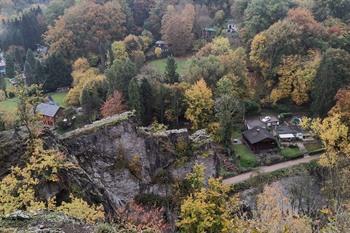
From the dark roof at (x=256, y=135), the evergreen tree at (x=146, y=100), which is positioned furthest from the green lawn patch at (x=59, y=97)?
the dark roof at (x=256, y=135)

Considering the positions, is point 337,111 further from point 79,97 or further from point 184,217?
point 79,97

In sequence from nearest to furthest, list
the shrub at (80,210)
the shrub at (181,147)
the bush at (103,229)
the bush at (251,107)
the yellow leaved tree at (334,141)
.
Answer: the bush at (103,229), the shrub at (80,210), the shrub at (181,147), the yellow leaved tree at (334,141), the bush at (251,107)

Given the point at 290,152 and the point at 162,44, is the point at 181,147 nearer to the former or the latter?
the point at 290,152

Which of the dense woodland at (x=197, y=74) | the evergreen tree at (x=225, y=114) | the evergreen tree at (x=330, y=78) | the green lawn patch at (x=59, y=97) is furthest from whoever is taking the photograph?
the green lawn patch at (x=59, y=97)

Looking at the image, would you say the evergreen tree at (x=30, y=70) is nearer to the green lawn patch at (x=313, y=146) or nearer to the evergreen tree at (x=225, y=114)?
the evergreen tree at (x=225, y=114)

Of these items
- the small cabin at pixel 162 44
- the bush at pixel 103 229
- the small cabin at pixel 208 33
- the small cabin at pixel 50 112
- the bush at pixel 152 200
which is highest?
the bush at pixel 103 229

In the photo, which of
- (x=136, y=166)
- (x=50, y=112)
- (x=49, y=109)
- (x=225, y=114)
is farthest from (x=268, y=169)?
(x=49, y=109)

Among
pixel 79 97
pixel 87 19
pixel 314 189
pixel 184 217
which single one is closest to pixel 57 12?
pixel 87 19

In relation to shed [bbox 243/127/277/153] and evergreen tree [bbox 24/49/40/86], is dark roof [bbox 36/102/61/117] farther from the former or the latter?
shed [bbox 243/127/277/153]
